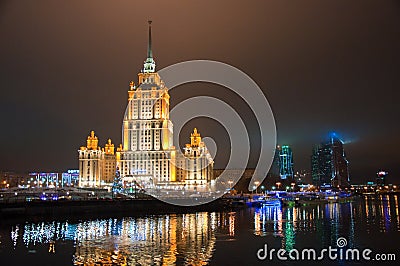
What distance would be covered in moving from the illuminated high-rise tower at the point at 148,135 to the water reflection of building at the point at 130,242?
67899 mm

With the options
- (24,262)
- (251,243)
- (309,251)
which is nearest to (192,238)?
(251,243)

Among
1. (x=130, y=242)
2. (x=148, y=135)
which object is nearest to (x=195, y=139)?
Result: (x=148, y=135)

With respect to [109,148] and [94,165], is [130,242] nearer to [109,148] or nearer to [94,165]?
[94,165]

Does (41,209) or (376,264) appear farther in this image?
(41,209)

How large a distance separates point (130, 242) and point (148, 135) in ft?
272

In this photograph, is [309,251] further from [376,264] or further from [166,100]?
[166,100]

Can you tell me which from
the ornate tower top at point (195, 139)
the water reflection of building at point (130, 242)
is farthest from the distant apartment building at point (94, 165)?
the water reflection of building at point (130, 242)

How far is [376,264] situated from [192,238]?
50.0ft

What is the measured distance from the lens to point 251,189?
155875 mm

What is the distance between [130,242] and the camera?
32.8 meters

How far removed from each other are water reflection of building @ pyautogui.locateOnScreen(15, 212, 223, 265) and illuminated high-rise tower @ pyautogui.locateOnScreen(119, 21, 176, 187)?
67.9 metres

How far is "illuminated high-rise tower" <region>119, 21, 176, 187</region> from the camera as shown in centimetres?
11194

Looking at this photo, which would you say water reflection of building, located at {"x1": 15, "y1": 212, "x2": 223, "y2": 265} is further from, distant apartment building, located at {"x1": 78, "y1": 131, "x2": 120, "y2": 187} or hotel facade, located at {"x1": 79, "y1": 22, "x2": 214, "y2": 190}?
distant apartment building, located at {"x1": 78, "y1": 131, "x2": 120, "y2": 187}

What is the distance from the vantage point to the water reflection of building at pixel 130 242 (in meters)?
25.9
